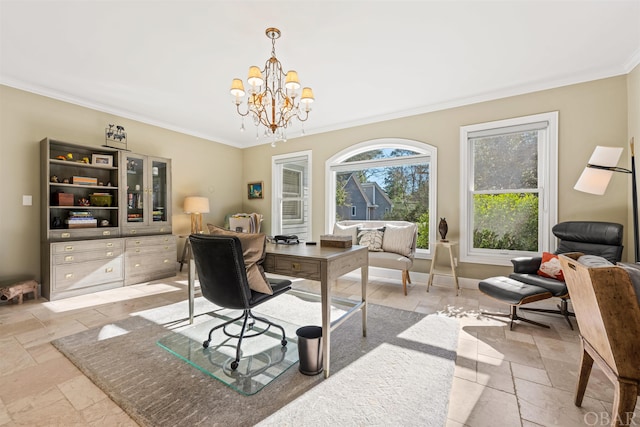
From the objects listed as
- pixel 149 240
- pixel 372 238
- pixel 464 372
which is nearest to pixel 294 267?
pixel 464 372

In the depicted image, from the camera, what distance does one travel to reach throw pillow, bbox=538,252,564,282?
278 centimetres

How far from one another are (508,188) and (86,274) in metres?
5.69

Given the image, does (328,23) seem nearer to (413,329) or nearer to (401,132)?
(401,132)

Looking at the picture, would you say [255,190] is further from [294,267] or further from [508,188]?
[508,188]

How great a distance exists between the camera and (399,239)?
409cm

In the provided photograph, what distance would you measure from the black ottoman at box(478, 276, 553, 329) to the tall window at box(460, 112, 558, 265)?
1051 millimetres

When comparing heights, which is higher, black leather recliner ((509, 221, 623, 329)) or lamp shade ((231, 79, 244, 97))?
lamp shade ((231, 79, 244, 97))

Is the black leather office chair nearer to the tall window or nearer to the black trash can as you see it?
the black trash can

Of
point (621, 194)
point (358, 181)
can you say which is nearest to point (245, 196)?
point (358, 181)

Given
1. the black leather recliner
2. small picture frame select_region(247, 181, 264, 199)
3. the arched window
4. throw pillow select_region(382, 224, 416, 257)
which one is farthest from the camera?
small picture frame select_region(247, 181, 264, 199)

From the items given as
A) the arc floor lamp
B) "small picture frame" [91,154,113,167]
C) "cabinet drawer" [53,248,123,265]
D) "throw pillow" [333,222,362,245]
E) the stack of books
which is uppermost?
"small picture frame" [91,154,113,167]

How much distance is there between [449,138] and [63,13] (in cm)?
438

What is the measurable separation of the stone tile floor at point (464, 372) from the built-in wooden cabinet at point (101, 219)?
0.48 metres

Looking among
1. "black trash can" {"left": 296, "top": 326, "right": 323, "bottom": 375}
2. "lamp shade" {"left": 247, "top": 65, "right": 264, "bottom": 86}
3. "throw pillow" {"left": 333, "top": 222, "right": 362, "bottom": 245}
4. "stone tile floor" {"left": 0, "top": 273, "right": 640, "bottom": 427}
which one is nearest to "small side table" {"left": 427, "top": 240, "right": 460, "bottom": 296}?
"stone tile floor" {"left": 0, "top": 273, "right": 640, "bottom": 427}
